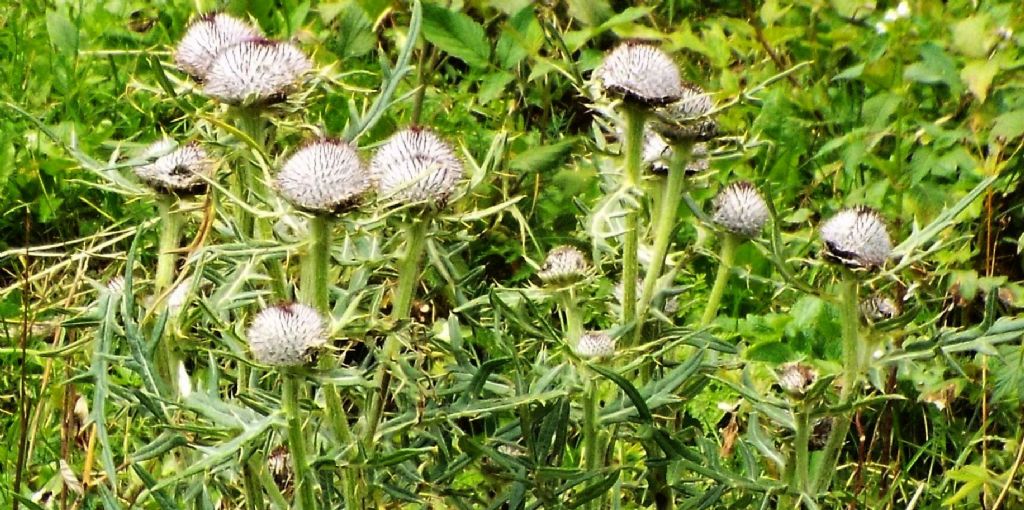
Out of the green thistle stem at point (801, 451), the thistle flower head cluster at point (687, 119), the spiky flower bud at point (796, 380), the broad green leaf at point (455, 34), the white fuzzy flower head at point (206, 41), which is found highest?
the broad green leaf at point (455, 34)

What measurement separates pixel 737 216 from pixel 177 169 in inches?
41.0

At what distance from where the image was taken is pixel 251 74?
1.96m

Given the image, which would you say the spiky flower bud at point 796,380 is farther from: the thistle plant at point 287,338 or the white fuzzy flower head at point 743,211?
the thistle plant at point 287,338

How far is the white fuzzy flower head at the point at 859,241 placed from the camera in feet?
7.32

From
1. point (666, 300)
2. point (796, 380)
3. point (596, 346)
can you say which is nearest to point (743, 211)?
point (666, 300)

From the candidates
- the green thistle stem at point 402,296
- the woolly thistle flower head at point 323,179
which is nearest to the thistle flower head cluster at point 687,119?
the green thistle stem at point 402,296

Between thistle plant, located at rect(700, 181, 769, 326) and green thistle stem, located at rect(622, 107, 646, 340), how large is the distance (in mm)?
169

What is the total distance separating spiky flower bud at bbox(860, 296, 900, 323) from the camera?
239 centimetres

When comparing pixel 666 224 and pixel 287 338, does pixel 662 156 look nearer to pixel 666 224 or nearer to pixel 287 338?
pixel 666 224

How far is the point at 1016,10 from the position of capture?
336 centimetres

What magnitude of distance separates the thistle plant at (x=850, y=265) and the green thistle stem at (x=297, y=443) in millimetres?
956

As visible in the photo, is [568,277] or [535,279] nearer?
[568,277]

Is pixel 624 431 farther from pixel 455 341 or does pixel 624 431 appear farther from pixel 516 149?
pixel 516 149

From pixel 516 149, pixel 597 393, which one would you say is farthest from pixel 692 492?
pixel 516 149
